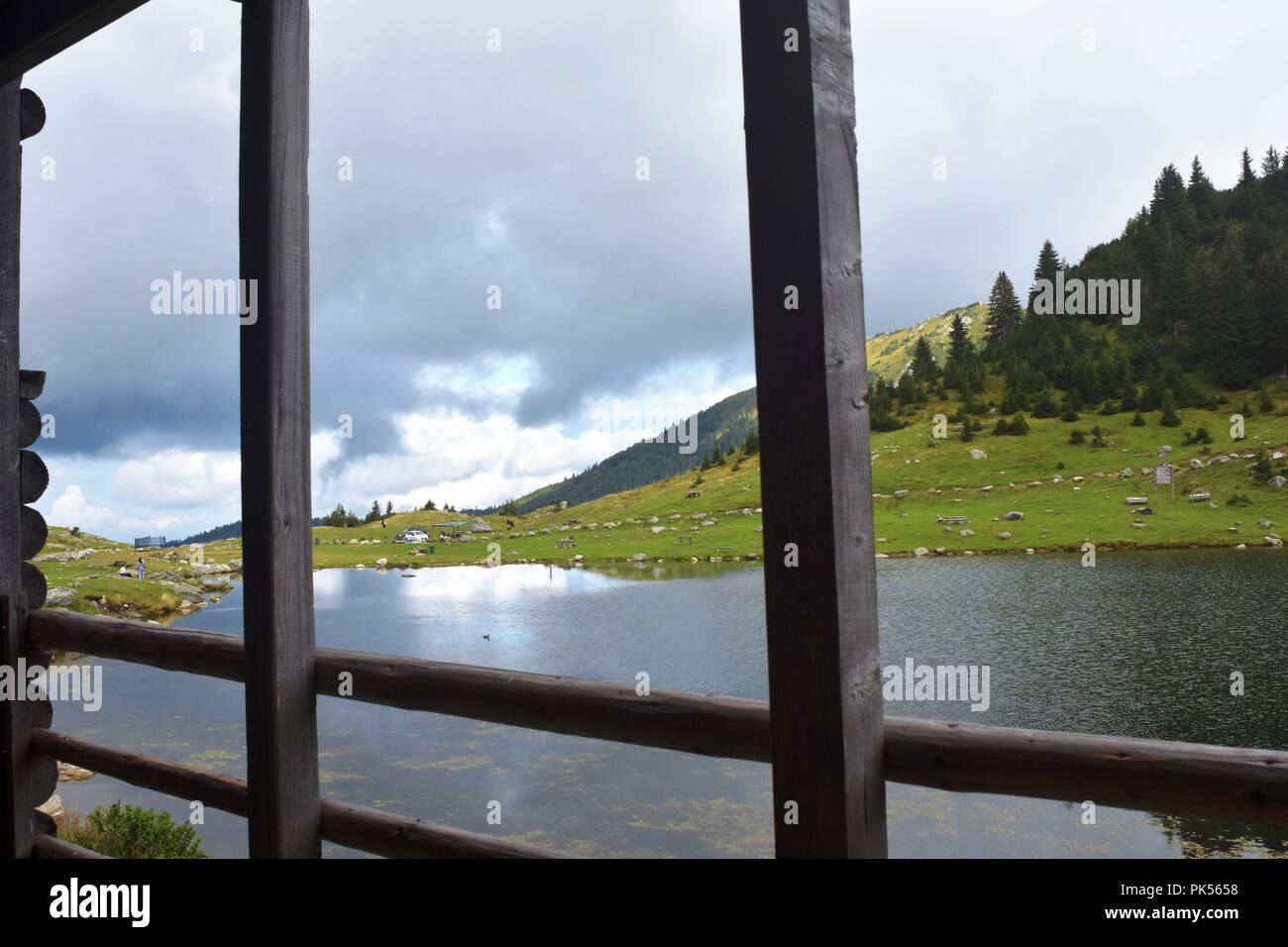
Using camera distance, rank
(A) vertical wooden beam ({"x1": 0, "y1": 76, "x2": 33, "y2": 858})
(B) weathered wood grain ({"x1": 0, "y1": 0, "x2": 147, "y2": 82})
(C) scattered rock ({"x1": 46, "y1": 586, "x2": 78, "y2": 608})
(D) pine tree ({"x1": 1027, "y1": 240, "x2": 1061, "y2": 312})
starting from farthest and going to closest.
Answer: (D) pine tree ({"x1": 1027, "y1": 240, "x2": 1061, "y2": 312}) < (C) scattered rock ({"x1": 46, "y1": 586, "x2": 78, "y2": 608}) < (A) vertical wooden beam ({"x1": 0, "y1": 76, "x2": 33, "y2": 858}) < (B) weathered wood grain ({"x1": 0, "y1": 0, "x2": 147, "y2": 82})

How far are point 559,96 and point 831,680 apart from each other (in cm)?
7638

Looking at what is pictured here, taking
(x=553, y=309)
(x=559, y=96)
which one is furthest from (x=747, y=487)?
(x=559, y=96)

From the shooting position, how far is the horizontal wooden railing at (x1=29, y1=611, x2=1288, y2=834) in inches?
59.9

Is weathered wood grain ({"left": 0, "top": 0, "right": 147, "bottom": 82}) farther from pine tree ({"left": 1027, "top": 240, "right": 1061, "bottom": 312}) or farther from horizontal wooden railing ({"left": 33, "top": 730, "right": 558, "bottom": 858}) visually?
pine tree ({"left": 1027, "top": 240, "right": 1061, "bottom": 312})

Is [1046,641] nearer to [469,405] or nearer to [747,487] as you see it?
[747,487]

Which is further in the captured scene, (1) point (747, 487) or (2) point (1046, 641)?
(1) point (747, 487)

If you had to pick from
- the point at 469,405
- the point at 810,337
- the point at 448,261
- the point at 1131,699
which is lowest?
the point at 1131,699

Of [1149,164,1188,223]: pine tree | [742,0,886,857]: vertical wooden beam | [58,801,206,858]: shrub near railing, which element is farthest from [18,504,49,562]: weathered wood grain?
[1149,164,1188,223]: pine tree

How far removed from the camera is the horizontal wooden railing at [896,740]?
1.52 metres

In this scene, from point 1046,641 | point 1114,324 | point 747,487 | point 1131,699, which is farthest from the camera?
point 1114,324

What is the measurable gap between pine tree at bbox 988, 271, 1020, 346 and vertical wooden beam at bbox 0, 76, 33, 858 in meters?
90.4

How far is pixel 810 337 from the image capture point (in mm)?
1609

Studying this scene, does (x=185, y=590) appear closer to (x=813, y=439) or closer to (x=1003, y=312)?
(x=813, y=439)

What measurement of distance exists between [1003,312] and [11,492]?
9806 cm
